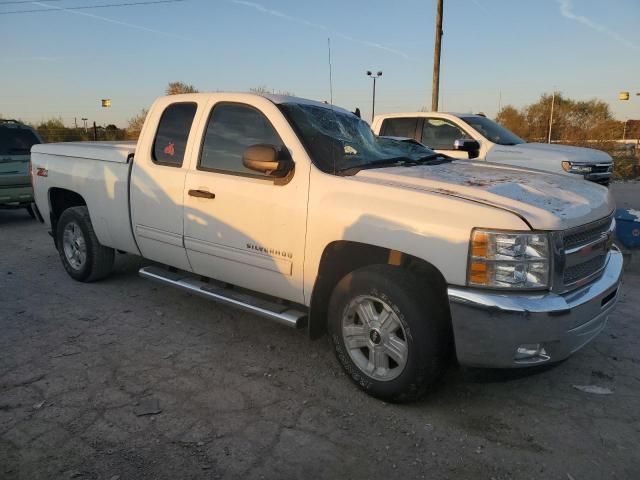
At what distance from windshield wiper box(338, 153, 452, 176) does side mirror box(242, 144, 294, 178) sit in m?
0.40

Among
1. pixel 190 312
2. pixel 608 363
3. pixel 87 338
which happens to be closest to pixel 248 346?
pixel 190 312

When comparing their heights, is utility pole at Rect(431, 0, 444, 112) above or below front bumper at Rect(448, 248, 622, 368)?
above

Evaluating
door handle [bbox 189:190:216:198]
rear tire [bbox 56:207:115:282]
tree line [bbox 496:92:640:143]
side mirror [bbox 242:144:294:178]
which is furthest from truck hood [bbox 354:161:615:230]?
tree line [bbox 496:92:640:143]

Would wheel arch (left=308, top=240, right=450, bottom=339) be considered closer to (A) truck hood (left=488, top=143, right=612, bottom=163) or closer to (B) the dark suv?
(A) truck hood (left=488, top=143, right=612, bottom=163)

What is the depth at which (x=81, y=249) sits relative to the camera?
564 cm

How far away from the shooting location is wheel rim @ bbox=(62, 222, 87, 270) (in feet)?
18.4

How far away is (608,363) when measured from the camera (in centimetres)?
380

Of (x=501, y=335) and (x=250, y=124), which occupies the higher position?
(x=250, y=124)

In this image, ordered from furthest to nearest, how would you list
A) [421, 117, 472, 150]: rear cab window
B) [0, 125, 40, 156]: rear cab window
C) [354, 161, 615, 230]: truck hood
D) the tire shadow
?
the tire shadow → [0, 125, 40, 156]: rear cab window → [421, 117, 472, 150]: rear cab window → [354, 161, 615, 230]: truck hood

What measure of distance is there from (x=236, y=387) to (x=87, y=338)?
157cm

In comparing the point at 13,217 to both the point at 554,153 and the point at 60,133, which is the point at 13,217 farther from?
the point at 60,133

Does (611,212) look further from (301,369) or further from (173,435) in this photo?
(173,435)

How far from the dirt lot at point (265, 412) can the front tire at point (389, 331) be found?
0.18 meters

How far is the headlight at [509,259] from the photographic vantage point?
2713mm
